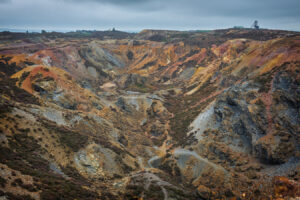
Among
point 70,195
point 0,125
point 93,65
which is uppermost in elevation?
point 93,65

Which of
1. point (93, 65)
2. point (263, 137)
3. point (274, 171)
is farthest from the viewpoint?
point (93, 65)

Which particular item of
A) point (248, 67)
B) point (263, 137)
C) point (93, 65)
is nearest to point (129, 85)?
point (93, 65)

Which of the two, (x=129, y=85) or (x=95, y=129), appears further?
(x=129, y=85)

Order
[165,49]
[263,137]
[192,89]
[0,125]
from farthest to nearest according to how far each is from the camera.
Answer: [165,49], [192,89], [263,137], [0,125]

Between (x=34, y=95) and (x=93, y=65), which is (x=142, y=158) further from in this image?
(x=93, y=65)

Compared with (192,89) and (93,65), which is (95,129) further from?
(93,65)

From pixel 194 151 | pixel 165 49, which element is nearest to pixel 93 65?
pixel 165 49

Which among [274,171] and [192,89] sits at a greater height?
[192,89]
